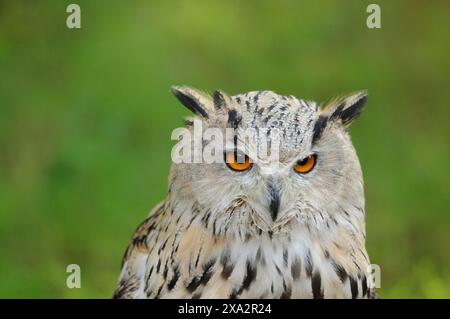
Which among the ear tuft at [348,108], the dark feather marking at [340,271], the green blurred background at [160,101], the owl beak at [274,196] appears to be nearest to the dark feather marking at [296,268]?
the dark feather marking at [340,271]

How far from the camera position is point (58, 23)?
5.68m

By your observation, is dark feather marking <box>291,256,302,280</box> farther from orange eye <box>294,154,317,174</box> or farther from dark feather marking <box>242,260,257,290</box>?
orange eye <box>294,154,317,174</box>

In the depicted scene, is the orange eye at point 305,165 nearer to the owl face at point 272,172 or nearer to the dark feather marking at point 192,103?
the owl face at point 272,172

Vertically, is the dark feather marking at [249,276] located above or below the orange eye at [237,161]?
below

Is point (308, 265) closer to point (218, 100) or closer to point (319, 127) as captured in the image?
point (319, 127)

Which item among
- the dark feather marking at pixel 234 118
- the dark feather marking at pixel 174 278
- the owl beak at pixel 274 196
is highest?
the dark feather marking at pixel 234 118

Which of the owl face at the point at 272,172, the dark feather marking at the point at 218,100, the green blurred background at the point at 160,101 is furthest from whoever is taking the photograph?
the green blurred background at the point at 160,101

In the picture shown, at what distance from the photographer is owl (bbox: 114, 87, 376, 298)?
8.38 ft

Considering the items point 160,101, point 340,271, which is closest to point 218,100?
point 340,271

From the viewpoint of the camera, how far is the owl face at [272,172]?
99.8 inches

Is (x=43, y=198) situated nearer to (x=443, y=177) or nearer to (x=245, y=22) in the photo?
(x=245, y=22)

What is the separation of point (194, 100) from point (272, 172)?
1.21 feet

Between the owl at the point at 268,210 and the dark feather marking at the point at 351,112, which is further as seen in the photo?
the dark feather marking at the point at 351,112
